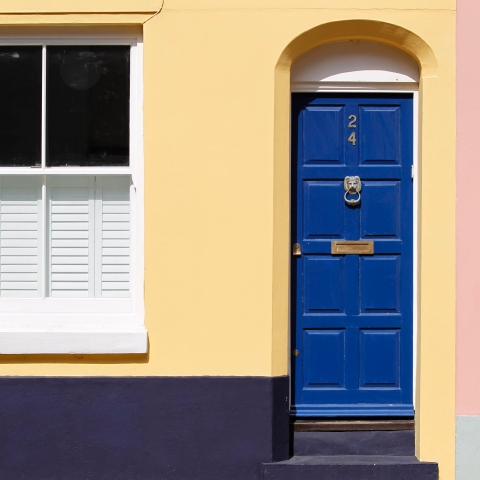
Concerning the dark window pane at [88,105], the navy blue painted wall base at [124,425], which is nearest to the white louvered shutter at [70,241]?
the dark window pane at [88,105]

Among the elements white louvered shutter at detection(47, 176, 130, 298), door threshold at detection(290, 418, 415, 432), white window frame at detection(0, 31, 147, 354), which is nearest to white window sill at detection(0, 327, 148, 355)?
white window frame at detection(0, 31, 147, 354)

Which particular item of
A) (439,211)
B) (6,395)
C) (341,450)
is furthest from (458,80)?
(6,395)

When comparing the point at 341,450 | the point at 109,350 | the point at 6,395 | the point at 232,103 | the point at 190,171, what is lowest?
the point at 341,450

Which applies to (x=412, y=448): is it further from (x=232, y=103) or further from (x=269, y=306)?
(x=232, y=103)

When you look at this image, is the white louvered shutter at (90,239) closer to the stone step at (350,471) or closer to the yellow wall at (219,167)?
the yellow wall at (219,167)

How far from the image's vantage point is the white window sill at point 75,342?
16.4 ft

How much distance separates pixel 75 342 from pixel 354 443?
206 centimetres

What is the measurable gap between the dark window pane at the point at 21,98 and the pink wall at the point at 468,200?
291 centimetres

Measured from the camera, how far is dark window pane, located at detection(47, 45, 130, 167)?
5203mm

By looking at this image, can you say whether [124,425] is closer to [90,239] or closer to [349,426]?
[90,239]

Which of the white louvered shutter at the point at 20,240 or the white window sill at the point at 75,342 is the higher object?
the white louvered shutter at the point at 20,240

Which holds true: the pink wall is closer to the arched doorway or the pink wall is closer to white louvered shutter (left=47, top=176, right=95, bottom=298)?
the arched doorway

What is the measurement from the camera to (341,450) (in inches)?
206

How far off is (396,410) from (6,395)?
272cm
